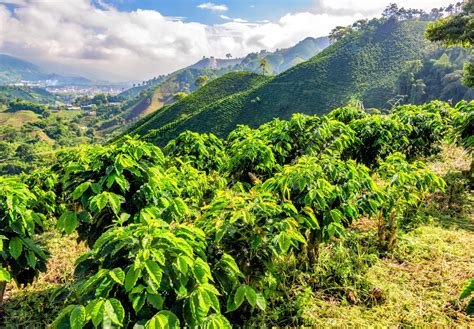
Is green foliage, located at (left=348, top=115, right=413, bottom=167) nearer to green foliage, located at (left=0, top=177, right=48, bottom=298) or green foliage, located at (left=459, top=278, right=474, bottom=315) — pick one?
green foliage, located at (left=459, top=278, right=474, bottom=315)

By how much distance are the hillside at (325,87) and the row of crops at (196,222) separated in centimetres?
5263

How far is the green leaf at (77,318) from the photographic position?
194 centimetres

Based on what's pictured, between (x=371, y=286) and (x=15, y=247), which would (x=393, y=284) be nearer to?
(x=371, y=286)

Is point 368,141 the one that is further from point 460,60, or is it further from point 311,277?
point 460,60

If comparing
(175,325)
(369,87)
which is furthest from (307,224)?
(369,87)

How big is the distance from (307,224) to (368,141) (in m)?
4.77

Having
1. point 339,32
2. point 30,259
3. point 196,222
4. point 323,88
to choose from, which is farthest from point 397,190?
point 339,32

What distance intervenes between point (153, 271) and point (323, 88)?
69544 mm

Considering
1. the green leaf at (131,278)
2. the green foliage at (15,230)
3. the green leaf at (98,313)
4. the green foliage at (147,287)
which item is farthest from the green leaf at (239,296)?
the green foliage at (15,230)

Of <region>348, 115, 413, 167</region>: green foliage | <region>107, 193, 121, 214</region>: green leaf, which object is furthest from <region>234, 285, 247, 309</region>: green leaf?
<region>348, 115, 413, 167</region>: green foliage

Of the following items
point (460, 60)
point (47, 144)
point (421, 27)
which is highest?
point (421, 27)

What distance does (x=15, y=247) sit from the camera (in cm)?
349

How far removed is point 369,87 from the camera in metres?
66.6

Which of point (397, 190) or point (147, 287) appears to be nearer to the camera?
point (147, 287)
